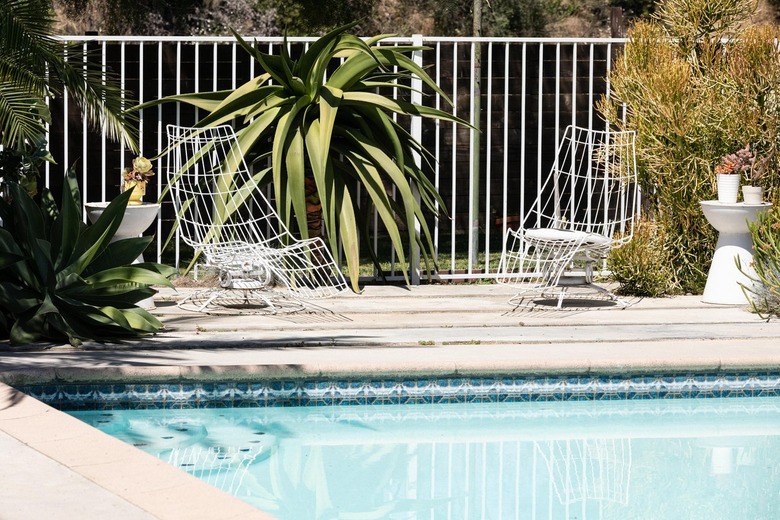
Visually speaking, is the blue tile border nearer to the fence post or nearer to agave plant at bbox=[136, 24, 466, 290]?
agave plant at bbox=[136, 24, 466, 290]

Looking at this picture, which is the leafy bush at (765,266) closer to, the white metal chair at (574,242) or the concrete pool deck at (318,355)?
the concrete pool deck at (318,355)

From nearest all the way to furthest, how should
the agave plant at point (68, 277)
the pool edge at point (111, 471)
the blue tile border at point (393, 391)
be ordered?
the pool edge at point (111, 471), the blue tile border at point (393, 391), the agave plant at point (68, 277)

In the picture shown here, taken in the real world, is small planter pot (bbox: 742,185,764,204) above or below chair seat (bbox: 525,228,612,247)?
above

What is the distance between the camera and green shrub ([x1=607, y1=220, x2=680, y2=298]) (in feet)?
25.6

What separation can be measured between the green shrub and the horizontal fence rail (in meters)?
0.82


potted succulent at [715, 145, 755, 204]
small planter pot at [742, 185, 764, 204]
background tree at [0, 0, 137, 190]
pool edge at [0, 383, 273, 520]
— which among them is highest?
background tree at [0, 0, 137, 190]

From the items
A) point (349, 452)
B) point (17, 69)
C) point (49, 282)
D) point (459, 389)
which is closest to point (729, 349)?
point (459, 389)

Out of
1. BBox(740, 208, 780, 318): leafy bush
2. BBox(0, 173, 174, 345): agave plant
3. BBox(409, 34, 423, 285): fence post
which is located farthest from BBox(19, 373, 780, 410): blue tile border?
BBox(409, 34, 423, 285): fence post

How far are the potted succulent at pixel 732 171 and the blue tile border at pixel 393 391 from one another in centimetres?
198

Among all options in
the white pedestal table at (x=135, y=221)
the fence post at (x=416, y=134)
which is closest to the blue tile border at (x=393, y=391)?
the white pedestal table at (x=135, y=221)

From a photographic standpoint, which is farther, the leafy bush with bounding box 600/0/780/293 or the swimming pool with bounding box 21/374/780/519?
the leafy bush with bounding box 600/0/780/293

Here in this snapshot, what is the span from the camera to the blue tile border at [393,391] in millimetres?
5238

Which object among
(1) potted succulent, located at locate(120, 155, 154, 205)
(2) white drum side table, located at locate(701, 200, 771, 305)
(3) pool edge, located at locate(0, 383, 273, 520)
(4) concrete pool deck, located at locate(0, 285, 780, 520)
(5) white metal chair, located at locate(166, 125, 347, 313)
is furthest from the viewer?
(2) white drum side table, located at locate(701, 200, 771, 305)

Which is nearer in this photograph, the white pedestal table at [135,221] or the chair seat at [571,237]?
the white pedestal table at [135,221]
